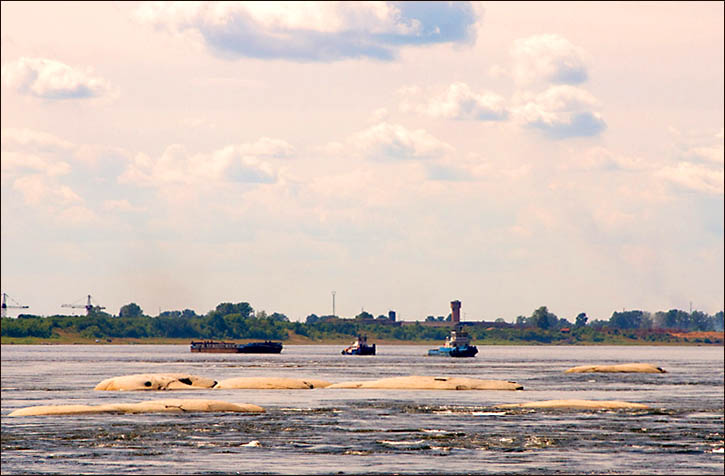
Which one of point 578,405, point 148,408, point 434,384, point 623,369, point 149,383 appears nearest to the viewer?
point 148,408

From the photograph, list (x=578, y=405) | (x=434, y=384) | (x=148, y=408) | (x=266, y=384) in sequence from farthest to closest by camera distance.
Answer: (x=434, y=384) < (x=266, y=384) < (x=578, y=405) < (x=148, y=408)

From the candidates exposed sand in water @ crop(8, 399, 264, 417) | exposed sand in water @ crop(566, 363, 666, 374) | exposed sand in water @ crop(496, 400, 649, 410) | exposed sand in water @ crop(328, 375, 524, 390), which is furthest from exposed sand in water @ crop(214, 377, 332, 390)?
exposed sand in water @ crop(566, 363, 666, 374)

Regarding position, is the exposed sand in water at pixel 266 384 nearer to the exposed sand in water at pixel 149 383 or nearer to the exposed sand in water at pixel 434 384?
the exposed sand in water at pixel 149 383

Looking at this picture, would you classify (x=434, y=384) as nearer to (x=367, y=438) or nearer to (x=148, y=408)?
(x=148, y=408)

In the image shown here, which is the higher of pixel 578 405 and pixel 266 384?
pixel 266 384

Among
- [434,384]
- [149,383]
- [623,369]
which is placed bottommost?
[434,384]

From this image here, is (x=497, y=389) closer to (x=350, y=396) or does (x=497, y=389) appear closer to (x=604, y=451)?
(x=350, y=396)

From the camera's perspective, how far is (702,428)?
6562 centimetres

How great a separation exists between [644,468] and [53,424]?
34632 millimetres

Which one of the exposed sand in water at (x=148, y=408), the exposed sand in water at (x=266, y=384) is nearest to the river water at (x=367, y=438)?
the exposed sand in water at (x=148, y=408)

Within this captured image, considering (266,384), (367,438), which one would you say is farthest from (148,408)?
(266,384)

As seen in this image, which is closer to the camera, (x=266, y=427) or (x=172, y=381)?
(x=266, y=427)

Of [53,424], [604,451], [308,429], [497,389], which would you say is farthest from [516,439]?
[497,389]

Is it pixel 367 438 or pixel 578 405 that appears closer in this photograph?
pixel 367 438
